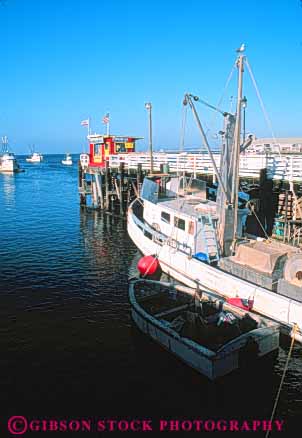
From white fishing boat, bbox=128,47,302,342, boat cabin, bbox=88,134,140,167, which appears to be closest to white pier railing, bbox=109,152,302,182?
boat cabin, bbox=88,134,140,167

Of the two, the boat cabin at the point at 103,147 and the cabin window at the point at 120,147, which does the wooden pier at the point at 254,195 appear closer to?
the boat cabin at the point at 103,147

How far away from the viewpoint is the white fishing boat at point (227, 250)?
15930mm

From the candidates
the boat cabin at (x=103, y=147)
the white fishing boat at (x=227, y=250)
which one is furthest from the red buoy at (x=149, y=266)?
the boat cabin at (x=103, y=147)

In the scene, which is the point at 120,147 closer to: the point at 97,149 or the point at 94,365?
the point at 97,149

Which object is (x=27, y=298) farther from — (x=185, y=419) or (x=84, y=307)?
(x=185, y=419)

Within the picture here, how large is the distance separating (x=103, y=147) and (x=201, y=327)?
37.6 metres

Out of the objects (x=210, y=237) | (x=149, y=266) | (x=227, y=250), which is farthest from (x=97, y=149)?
(x=227, y=250)

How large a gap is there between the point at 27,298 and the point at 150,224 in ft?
36.1

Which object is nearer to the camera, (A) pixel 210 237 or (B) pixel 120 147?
(A) pixel 210 237

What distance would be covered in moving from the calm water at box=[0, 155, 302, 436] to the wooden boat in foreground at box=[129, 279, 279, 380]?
0.86m

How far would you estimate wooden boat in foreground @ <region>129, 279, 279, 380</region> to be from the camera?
42.3ft

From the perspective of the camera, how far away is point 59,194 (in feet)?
238

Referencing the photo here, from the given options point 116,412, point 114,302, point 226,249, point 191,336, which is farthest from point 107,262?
point 116,412

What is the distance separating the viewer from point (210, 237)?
2072 centimetres
